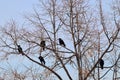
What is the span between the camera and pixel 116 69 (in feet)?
56.3

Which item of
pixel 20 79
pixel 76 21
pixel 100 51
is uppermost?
pixel 76 21

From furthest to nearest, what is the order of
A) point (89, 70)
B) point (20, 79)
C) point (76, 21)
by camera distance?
point (20, 79) < point (89, 70) < point (76, 21)

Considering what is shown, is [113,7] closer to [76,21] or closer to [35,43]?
[76,21]

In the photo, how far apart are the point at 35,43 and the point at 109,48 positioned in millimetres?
3303

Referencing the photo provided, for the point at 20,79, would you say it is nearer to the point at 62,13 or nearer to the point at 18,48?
the point at 18,48

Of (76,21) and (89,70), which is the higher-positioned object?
(76,21)

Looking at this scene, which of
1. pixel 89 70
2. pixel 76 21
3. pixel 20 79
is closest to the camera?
pixel 76 21

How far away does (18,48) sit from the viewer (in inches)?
604

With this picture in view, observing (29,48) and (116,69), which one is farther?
(116,69)

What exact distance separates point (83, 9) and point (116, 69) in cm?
383

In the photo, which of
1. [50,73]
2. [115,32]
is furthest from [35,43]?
[115,32]

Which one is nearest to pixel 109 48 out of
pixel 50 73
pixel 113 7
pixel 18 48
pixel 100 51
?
pixel 100 51

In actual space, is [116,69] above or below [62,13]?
below

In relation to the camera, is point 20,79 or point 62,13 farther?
point 20,79
